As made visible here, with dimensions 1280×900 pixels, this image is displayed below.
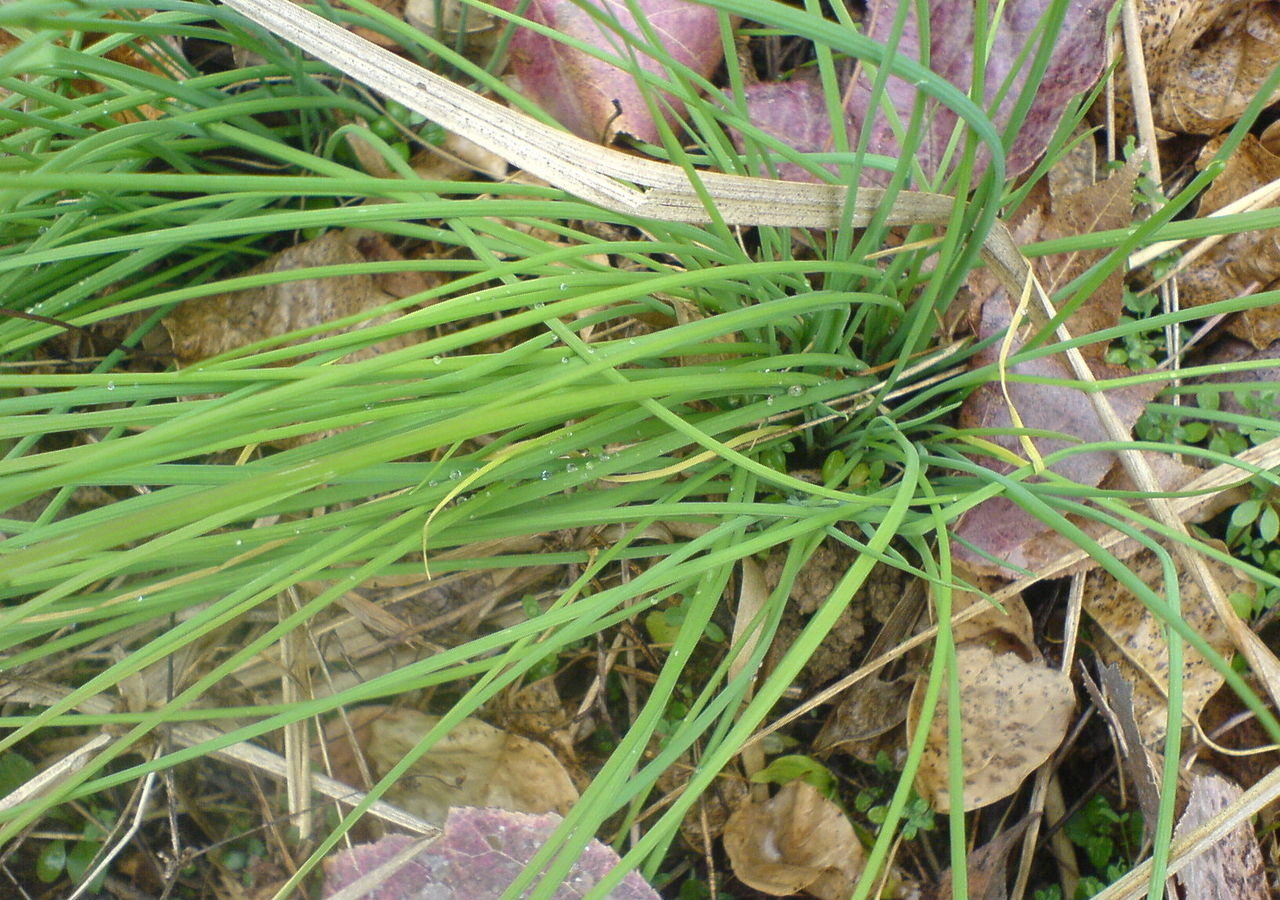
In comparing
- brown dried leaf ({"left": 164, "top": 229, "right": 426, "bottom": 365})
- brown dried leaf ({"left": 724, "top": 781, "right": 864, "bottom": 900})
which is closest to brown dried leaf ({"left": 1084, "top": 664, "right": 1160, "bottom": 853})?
brown dried leaf ({"left": 724, "top": 781, "right": 864, "bottom": 900})

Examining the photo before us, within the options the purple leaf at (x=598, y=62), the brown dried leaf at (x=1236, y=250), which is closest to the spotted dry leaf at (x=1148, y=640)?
the brown dried leaf at (x=1236, y=250)

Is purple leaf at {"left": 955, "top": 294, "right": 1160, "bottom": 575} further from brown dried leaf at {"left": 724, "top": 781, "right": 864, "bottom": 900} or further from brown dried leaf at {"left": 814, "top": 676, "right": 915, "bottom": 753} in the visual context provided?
brown dried leaf at {"left": 724, "top": 781, "right": 864, "bottom": 900}

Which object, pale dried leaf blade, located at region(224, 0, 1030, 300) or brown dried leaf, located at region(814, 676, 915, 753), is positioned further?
brown dried leaf, located at region(814, 676, 915, 753)

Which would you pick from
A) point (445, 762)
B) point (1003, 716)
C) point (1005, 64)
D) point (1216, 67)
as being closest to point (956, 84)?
point (1005, 64)

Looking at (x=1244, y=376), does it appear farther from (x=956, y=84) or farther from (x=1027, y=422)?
(x=956, y=84)

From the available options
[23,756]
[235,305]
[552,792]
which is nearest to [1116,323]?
[552,792]

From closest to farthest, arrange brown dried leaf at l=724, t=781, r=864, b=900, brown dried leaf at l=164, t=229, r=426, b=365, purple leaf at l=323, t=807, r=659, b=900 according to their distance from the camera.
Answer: purple leaf at l=323, t=807, r=659, b=900
brown dried leaf at l=724, t=781, r=864, b=900
brown dried leaf at l=164, t=229, r=426, b=365

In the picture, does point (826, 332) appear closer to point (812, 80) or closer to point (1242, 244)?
point (812, 80)
